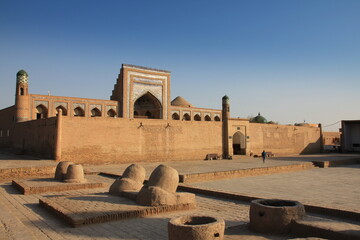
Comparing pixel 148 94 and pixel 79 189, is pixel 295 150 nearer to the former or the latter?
pixel 148 94

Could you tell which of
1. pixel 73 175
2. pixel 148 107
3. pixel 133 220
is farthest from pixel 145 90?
pixel 133 220

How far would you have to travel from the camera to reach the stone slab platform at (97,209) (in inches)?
215

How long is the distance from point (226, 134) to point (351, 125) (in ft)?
53.0

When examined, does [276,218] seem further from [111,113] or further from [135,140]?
[111,113]

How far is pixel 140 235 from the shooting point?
4.79 metres

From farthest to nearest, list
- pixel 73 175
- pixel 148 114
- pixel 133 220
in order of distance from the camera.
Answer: pixel 148 114, pixel 73 175, pixel 133 220

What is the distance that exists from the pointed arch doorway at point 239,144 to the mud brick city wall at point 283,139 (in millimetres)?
728

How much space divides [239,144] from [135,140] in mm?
11988

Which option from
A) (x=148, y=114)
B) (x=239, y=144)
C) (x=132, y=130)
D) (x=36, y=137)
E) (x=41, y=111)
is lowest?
(x=239, y=144)

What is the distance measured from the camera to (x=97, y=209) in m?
6.00

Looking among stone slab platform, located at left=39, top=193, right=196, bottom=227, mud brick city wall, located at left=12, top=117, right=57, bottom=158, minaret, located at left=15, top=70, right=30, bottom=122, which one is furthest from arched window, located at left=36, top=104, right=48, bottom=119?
stone slab platform, located at left=39, top=193, right=196, bottom=227

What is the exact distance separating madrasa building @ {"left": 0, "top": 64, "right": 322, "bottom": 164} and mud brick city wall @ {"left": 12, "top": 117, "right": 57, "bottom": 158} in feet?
0.18

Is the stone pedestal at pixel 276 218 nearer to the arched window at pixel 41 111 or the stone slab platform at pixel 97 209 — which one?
the stone slab platform at pixel 97 209

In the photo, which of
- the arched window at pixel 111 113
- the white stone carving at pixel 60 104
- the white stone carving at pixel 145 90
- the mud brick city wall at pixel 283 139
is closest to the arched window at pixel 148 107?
the white stone carving at pixel 145 90
